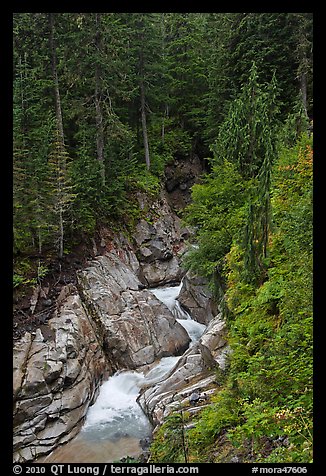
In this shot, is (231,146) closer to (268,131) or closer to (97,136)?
(268,131)

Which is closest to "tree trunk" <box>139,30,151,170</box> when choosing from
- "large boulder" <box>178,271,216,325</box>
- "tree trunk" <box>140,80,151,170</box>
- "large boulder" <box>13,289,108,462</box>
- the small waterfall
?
"tree trunk" <box>140,80,151,170</box>

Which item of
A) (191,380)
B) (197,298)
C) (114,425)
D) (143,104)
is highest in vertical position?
(143,104)

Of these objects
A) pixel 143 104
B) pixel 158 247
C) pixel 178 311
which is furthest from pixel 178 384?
pixel 143 104

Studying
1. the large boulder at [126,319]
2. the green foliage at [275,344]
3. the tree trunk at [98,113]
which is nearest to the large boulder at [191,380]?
the green foliage at [275,344]

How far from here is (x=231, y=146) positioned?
1344 centimetres

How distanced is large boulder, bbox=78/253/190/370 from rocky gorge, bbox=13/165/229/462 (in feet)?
0.12

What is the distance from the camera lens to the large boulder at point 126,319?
13.7 m

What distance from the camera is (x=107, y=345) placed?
13641 mm

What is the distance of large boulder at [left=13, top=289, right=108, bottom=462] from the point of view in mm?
10180

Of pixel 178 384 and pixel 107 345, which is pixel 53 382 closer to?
pixel 107 345

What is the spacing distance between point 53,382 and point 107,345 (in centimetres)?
293

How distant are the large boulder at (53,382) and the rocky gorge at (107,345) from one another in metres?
0.03
